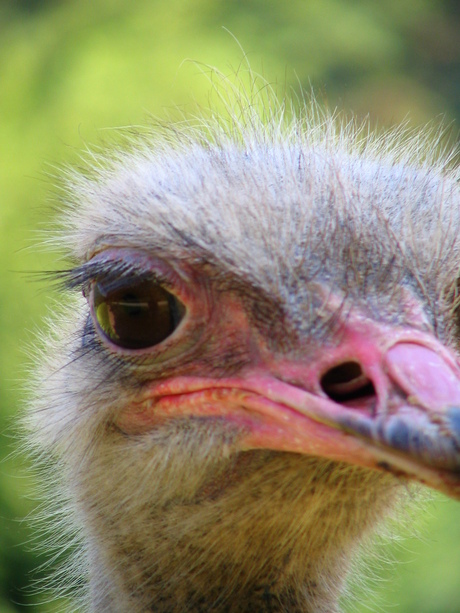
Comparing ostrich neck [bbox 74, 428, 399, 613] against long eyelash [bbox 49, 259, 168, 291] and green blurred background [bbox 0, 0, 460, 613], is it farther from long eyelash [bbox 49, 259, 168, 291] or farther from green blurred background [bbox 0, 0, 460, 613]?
green blurred background [bbox 0, 0, 460, 613]

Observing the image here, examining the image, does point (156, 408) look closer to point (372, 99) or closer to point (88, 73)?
point (88, 73)

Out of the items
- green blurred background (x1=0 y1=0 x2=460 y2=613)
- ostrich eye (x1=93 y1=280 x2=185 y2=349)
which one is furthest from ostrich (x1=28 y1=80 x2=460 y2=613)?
green blurred background (x1=0 y1=0 x2=460 y2=613)

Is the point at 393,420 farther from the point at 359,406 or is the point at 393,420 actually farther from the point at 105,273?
the point at 105,273

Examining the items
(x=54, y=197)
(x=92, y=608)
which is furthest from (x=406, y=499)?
(x=54, y=197)

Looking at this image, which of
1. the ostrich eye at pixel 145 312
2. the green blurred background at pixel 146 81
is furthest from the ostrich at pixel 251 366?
the green blurred background at pixel 146 81

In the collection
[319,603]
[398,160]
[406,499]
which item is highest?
[398,160]

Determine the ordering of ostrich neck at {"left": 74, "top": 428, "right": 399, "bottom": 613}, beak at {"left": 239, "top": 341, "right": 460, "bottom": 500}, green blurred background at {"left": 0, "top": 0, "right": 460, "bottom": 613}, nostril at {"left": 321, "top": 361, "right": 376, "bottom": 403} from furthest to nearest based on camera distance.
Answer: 1. green blurred background at {"left": 0, "top": 0, "right": 460, "bottom": 613}
2. ostrich neck at {"left": 74, "top": 428, "right": 399, "bottom": 613}
3. nostril at {"left": 321, "top": 361, "right": 376, "bottom": 403}
4. beak at {"left": 239, "top": 341, "right": 460, "bottom": 500}

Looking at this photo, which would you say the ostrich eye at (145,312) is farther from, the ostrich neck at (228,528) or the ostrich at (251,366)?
the ostrich neck at (228,528)
